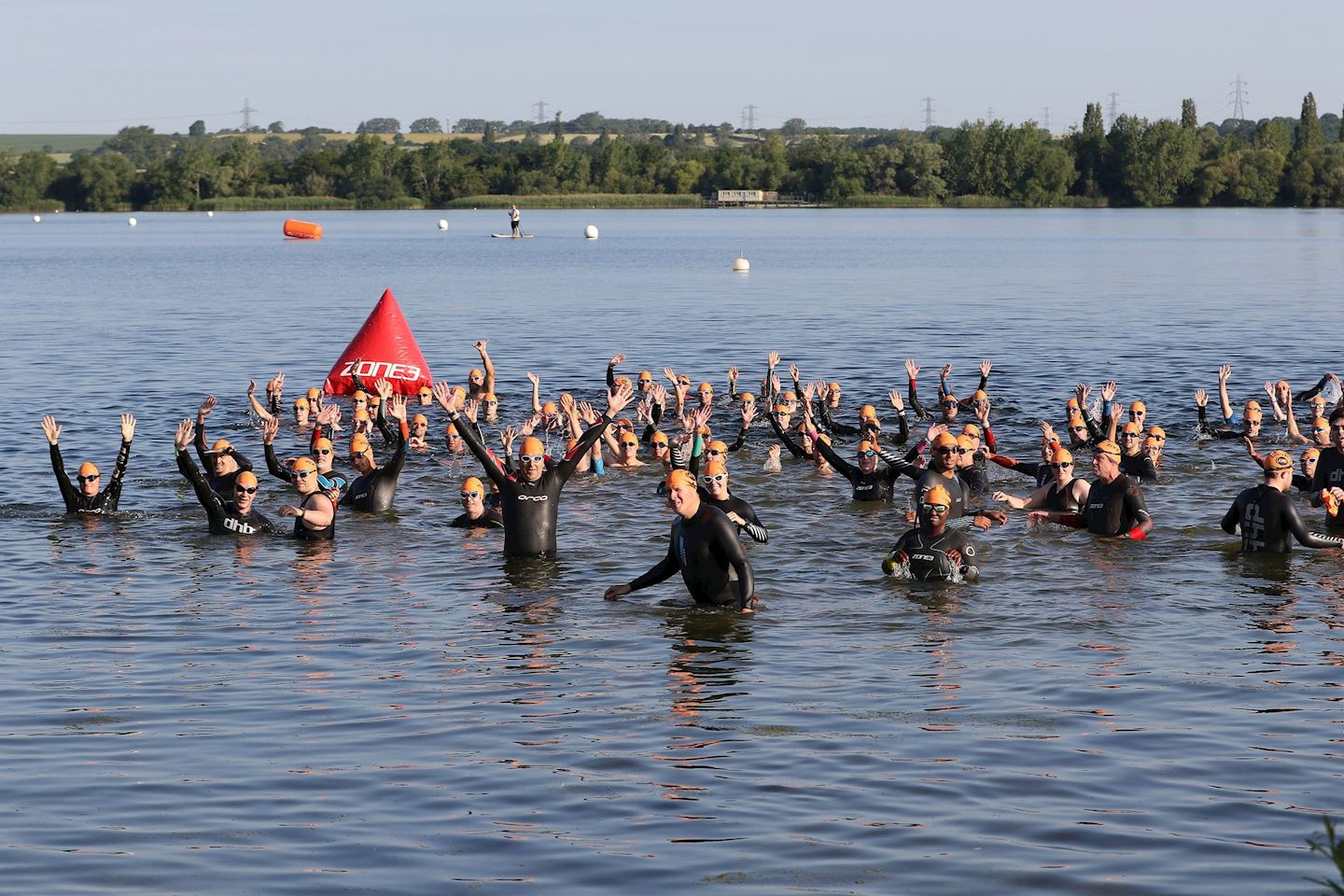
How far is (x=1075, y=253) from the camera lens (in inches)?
3656

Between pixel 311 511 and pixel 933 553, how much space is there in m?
7.42

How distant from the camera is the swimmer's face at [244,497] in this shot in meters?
18.8

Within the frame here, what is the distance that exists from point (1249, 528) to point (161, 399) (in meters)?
24.5

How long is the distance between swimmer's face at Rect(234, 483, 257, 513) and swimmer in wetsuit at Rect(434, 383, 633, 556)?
301 centimetres

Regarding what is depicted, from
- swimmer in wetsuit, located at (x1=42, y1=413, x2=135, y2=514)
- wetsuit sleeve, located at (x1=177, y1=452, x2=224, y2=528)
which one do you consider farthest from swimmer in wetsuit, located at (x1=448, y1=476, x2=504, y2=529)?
swimmer in wetsuit, located at (x1=42, y1=413, x2=135, y2=514)

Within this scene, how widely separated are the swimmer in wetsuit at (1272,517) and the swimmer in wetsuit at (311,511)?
34.0 feet

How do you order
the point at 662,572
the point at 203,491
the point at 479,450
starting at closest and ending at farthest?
the point at 662,572 → the point at 479,450 → the point at 203,491

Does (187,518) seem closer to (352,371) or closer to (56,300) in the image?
(352,371)

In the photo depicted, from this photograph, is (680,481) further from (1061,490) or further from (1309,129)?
(1309,129)

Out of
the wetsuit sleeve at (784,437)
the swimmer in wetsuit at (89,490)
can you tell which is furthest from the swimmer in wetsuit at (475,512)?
the swimmer in wetsuit at (89,490)

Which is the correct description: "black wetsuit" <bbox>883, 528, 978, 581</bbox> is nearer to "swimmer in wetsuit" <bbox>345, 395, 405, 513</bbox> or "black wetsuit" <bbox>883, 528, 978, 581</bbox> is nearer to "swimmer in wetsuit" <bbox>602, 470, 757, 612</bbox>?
"swimmer in wetsuit" <bbox>602, 470, 757, 612</bbox>

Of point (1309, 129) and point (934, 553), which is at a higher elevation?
point (1309, 129)

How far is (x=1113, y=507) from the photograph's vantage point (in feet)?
60.3

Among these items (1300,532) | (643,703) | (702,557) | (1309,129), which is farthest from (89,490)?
(1309,129)
